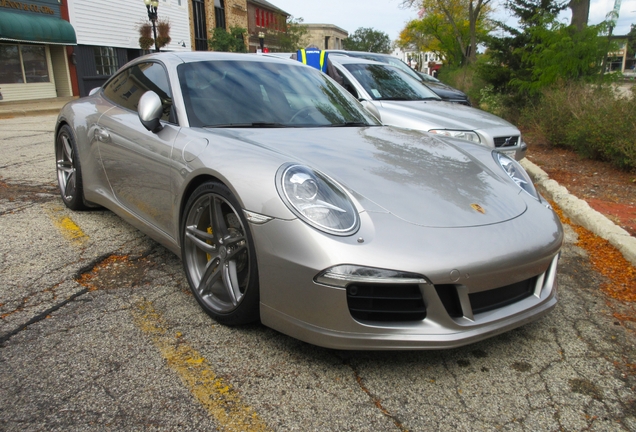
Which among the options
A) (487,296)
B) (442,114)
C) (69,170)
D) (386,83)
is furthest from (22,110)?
(487,296)

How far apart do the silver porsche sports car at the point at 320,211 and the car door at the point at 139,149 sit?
2 cm

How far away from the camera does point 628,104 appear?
21.4 ft

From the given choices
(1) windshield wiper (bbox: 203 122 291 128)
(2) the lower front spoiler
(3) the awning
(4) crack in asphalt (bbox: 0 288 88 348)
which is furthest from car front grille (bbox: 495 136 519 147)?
(3) the awning

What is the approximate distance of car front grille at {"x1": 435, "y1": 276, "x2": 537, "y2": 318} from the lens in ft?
7.07

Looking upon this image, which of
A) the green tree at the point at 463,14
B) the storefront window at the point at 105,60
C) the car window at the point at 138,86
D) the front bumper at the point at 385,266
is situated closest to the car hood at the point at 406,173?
the front bumper at the point at 385,266

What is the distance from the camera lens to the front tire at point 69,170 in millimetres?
4324

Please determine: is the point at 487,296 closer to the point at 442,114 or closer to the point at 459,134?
the point at 459,134

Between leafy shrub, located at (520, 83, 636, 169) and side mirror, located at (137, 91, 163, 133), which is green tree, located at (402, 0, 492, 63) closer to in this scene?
leafy shrub, located at (520, 83, 636, 169)

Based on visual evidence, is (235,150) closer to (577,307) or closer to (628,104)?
(577,307)

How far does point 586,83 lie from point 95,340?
9.19 meters

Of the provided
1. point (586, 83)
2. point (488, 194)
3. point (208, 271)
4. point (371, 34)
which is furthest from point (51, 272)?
point (371, 34)

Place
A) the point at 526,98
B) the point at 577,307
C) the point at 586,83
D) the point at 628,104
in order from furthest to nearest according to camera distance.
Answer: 1. the point at 526,98
2. the point at 586,83
3. the point at 628,104
4. the point at 577,307

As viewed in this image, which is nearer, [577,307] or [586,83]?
[577,307]

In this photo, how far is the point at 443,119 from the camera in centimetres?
616
